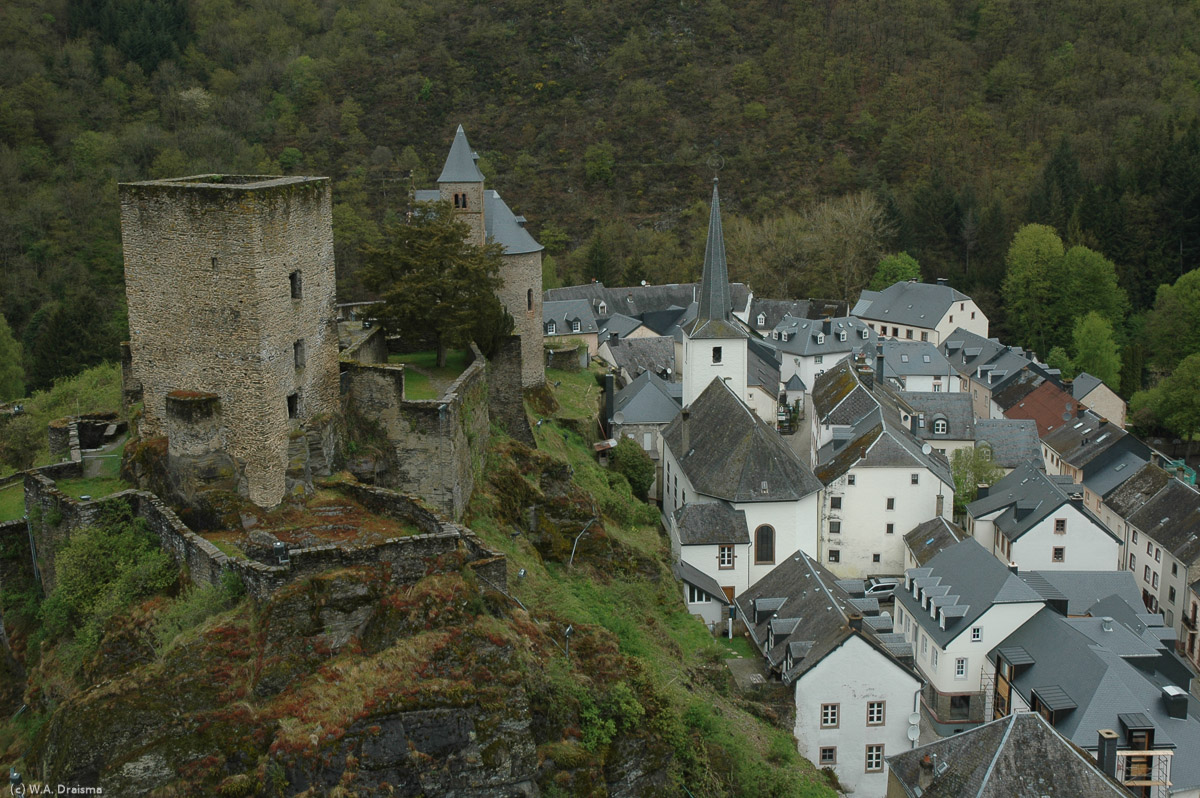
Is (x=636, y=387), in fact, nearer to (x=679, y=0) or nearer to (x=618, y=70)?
(x=618, y=70)

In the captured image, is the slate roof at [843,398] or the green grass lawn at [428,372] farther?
the slate roof at [843,398]

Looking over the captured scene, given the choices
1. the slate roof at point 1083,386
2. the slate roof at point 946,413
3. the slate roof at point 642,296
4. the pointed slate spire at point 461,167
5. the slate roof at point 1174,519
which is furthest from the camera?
the slate roof at point 642,296

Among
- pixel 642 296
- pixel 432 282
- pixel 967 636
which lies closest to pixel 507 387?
pixel 432 282

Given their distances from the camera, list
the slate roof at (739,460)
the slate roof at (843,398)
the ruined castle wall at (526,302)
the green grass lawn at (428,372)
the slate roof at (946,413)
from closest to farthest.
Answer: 1. the green grass lawn at (428,372)
2. the ruined castle wall at (526,302)
3. the slate roof at (739,460)
4. the slate roof at (843,398)
5. the slate roof at (946,413)

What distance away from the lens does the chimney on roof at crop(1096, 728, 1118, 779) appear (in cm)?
2555

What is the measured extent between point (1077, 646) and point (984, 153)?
7088cm

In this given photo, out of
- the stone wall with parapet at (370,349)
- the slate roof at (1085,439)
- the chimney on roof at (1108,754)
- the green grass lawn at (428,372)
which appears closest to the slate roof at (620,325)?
the slate roof at (1085,439)

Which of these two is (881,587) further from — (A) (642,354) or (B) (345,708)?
(B) (345,708)

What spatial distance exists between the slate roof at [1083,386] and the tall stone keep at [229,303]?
153 ft

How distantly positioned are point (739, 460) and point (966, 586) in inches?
334

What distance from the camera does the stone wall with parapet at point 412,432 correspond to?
22734mm

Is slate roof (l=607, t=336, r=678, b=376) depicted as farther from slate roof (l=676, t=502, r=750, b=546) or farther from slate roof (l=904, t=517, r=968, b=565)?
slate roof (l=676, t=502, r=750, b=546)

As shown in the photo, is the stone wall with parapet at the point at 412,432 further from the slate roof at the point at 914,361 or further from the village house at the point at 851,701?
the slate roof at the point at 914,361

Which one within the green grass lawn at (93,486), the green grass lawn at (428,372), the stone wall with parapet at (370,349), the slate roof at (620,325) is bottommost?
the slate roof at (620,325)
